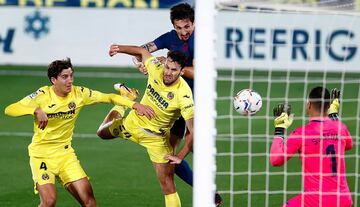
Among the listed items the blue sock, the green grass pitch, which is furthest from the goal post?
the blue sock

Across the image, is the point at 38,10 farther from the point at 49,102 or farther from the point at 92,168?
the point at 49,102

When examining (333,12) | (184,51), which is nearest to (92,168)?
(184,51)

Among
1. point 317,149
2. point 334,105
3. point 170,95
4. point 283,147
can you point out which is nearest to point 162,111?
point 170,95

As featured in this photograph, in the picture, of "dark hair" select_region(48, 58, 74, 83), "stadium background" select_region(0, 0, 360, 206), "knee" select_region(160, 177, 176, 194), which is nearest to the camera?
"dark hair" select_region(48, 58, 74, 83)

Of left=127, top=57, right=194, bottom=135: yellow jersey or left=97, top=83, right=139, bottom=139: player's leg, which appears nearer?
left=127, top=57, right=194, bottom=135: yellow jersey

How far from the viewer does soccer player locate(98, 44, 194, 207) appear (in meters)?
9.68

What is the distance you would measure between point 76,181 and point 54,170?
265 mm

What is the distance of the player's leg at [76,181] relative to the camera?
9413mm

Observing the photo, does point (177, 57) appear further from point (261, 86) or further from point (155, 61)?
point (261, 86)

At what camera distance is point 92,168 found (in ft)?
42.9

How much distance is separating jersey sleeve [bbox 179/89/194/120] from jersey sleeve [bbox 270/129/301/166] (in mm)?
1415

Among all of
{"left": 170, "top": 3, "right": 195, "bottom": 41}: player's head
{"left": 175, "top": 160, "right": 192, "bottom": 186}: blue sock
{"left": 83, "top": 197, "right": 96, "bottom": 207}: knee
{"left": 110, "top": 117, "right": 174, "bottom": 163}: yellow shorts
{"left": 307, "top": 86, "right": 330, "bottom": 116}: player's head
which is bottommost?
{"left": 83, "top": 197, "right": 96, "bottom": 207}: knee

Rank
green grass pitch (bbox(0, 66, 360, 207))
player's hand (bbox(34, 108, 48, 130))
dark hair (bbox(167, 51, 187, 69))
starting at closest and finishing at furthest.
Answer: player's hand (bbox(34, 108, 48, 130)) < dark hair (bbox(167, 51, 187, 69)) < green grass pitch (bbox(0, 66, 360, 207))

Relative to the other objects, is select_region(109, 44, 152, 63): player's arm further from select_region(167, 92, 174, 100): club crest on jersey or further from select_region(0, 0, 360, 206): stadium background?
select_region(0, 0, 360, 206): stadium background
